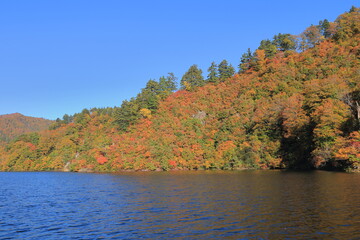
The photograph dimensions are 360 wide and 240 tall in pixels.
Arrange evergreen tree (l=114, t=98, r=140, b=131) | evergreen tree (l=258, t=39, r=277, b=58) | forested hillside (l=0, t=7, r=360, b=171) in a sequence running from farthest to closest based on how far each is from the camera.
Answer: evergreen tree (l=258, t=39, r=277, b=58) < evergreen tree (l=114, t=98, r=140, b=131) < forested hillside (l=0, t=7, r=360, b=171)

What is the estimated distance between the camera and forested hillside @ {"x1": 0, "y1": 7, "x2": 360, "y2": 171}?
63.2 metres

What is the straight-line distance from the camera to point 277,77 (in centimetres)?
10112

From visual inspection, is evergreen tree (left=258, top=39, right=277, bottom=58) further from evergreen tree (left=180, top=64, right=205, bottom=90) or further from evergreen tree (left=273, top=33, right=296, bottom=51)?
evergreen tree (left=180, top=64, right=205, bottom=90)

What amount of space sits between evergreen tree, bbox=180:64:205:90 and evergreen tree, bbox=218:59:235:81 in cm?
949

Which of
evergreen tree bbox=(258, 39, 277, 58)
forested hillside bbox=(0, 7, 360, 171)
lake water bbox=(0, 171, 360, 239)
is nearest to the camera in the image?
lake water bbox=(0, 171, 360, 239)

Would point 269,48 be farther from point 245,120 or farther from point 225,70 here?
point 245,120

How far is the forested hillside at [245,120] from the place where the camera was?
6316cm

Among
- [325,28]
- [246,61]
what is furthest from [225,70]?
[325,28]

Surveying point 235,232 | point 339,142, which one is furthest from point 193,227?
point 339,142

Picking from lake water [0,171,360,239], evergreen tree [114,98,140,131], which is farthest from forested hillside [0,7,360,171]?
lake water [0,171,360,239]

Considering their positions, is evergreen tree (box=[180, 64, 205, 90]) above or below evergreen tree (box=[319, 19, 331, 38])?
below

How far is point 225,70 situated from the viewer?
135m

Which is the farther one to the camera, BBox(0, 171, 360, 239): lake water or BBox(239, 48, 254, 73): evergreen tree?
BBox(239, 48, 254, 73): evergreen tree

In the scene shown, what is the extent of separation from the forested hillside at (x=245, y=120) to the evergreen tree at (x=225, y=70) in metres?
0.51
